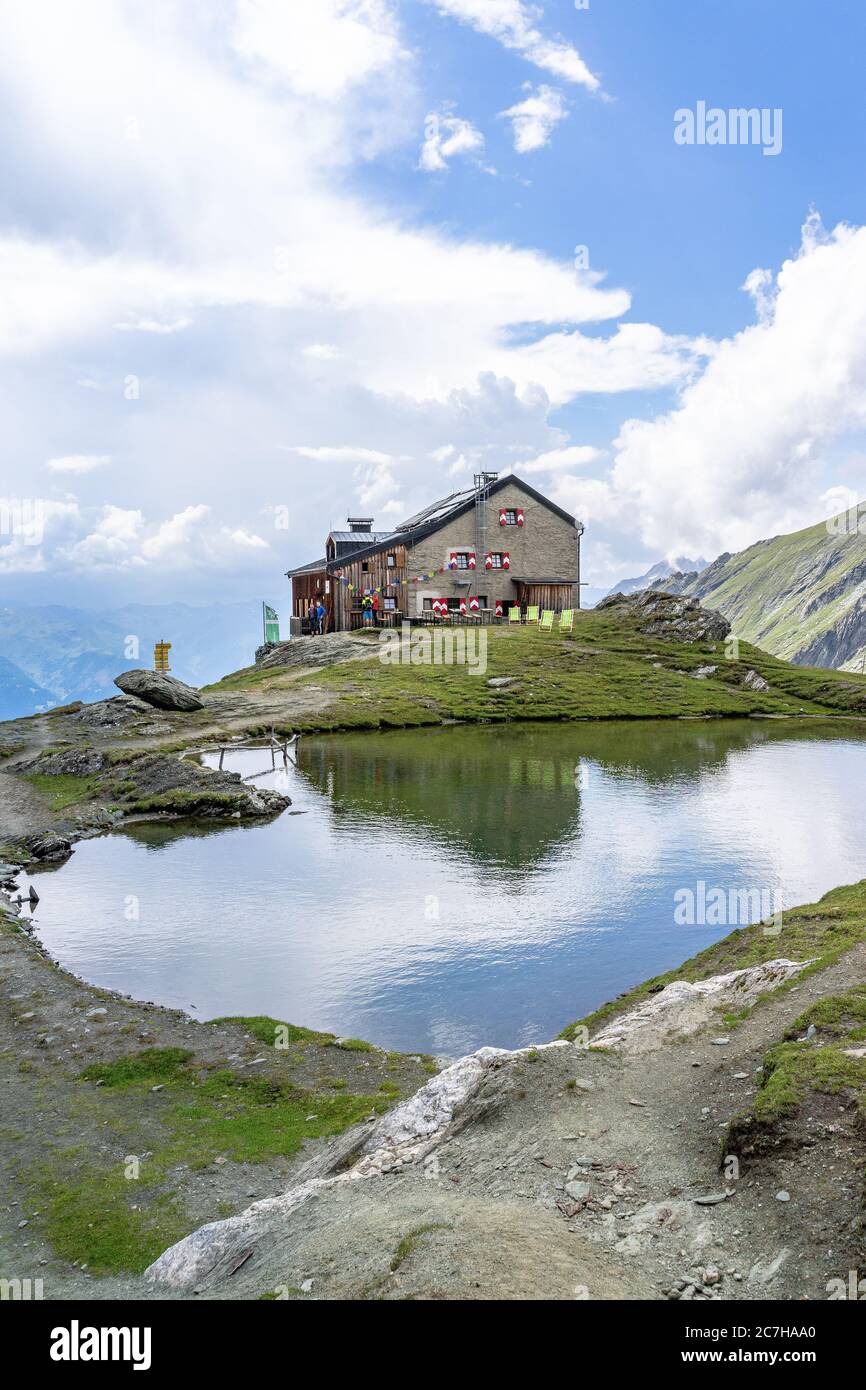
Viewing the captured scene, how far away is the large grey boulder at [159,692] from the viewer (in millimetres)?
83812

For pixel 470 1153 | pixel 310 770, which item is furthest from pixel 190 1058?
pixel 310 770

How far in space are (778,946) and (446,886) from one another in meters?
14.4

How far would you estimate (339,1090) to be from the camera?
2016cm

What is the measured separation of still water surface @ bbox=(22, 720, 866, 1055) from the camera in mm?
25828

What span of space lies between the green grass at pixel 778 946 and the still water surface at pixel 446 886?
1.42m

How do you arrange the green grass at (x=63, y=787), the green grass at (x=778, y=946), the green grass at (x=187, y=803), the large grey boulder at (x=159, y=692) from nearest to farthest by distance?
the green grass at (x=778, y=946), the green grass at (x=187, y=803), the green grass at (x=63, y=787), the large grey boulder at (x=159, y=692)

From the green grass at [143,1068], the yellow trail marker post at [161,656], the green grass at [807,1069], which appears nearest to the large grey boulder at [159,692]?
the yellow trail marker post at [161,656]

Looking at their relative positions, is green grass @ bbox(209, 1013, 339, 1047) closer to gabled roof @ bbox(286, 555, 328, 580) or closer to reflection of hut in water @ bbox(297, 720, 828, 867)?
reflection of hut in water @ bbox(297, 720, 828, 867)

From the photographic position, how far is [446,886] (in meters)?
35.0

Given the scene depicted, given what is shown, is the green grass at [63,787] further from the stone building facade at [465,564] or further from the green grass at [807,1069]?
the stone building facade at [465,564]

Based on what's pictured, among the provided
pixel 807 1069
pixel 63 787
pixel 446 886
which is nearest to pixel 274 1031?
pixel 446 886

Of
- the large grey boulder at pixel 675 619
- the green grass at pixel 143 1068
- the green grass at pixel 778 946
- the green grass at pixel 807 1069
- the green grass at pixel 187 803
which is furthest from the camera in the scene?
the large grey boulder at pixel 675 619

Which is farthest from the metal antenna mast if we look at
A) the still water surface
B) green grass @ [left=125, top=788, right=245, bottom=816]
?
green grass @ [left=125, top=788, right=245, bottom=816]

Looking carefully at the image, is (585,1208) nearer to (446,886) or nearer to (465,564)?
(446,886)
